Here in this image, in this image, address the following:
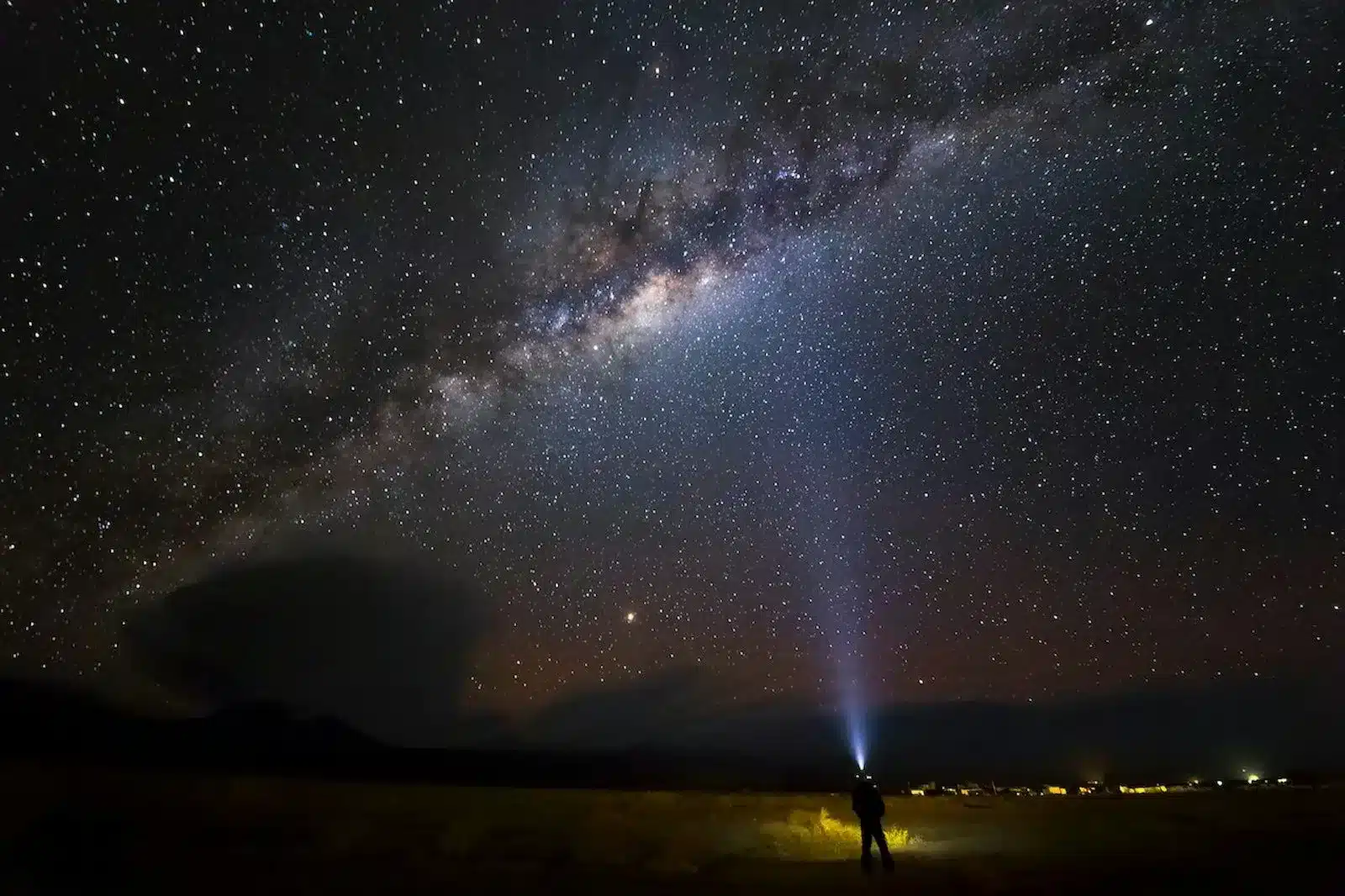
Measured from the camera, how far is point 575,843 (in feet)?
47.8

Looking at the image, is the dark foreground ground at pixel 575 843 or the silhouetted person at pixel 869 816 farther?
the silhouetted person at pixel 869 816

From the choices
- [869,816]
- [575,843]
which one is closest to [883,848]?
[869,816]

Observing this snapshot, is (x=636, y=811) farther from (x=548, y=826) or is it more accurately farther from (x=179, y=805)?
(x=179, y=805)

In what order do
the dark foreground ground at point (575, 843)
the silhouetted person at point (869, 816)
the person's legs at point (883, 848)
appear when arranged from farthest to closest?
1. the silhouetted person at point (869, 816)
2. the person's legs at point (883, 848)
3. the dark foreground ground at point (575, 843)

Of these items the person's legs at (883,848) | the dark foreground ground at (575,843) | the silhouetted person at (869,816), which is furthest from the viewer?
the silhouetted person at (869,816)

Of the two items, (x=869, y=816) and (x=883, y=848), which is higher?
(x=869, y=816)

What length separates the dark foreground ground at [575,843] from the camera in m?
12.0

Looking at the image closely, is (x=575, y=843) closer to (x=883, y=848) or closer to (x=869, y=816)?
(x=869, y=816)

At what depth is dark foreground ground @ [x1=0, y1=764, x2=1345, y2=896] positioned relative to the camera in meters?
12.0

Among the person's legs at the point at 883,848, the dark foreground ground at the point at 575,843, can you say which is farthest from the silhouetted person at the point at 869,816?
the dark foreground ground at the point at 575,843

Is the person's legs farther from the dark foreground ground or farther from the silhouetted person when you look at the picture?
the dark foreground ground

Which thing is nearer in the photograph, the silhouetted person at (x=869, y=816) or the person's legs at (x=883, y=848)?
the person's legs at (x=883, y=848)

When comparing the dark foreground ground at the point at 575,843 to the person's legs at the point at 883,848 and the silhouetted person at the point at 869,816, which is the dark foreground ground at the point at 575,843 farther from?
the silhouetted person at the point at 869,816

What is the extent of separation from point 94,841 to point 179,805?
6.11 ft
